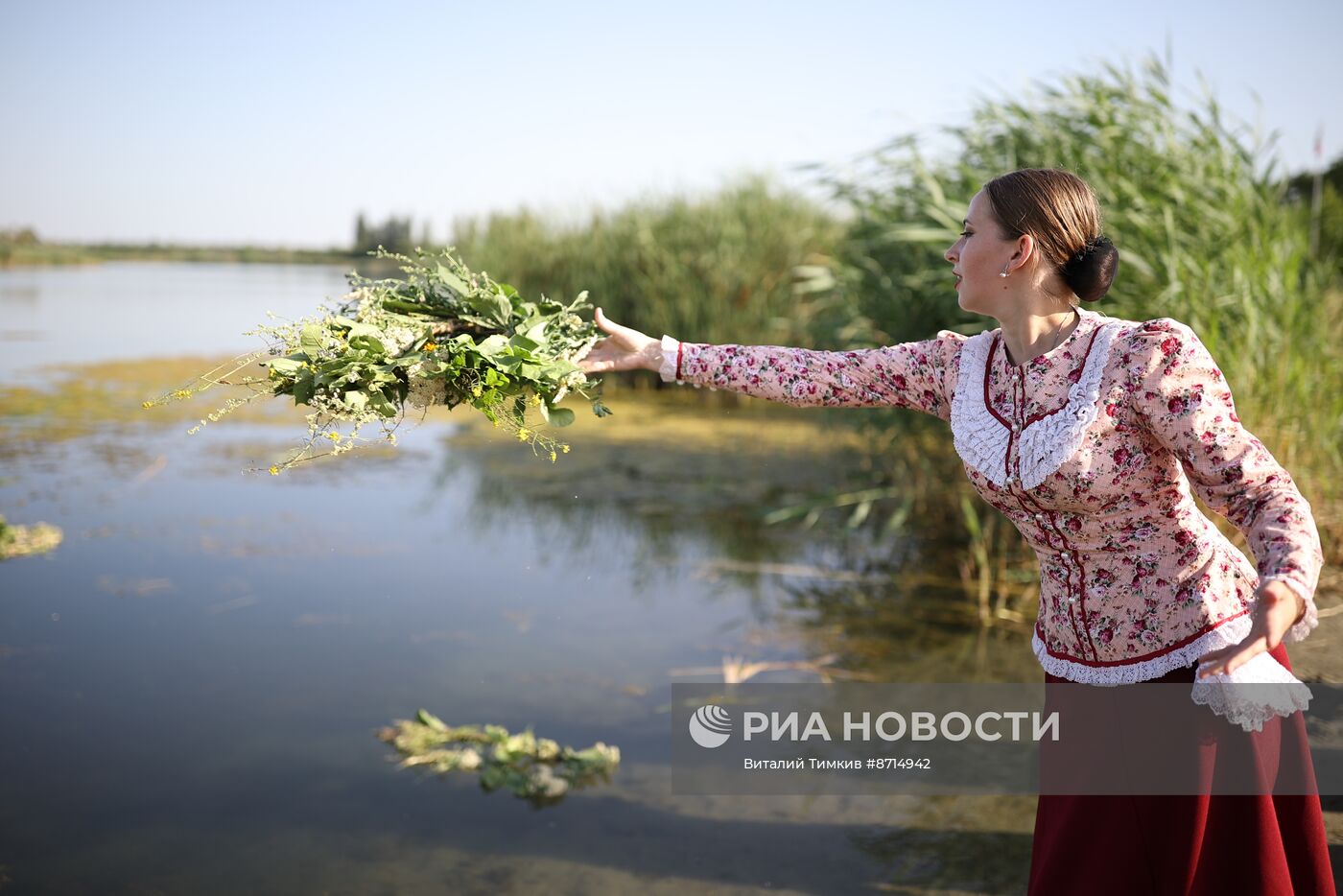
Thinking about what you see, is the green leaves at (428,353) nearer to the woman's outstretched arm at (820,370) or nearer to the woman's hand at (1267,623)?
the woman's outstretched arm at (820,370)

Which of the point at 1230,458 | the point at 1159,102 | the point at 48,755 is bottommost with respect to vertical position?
the point at 48,755

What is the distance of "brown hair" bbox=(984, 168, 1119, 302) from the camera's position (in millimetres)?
2191

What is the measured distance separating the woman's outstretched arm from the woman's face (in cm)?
18

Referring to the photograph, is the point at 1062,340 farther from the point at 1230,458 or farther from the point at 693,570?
the point at 693,570

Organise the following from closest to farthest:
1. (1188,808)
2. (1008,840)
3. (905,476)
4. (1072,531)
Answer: (1188,808) → (1072,531) → (1008,840) → (905,476)

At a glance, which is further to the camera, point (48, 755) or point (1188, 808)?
point (48, 755)

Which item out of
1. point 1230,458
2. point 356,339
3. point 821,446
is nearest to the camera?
point 1230,458

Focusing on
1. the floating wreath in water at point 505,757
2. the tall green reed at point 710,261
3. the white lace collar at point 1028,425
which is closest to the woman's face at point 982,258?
the white lace collar at point 1028,425

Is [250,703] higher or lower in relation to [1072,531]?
lower

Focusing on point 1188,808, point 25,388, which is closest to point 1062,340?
point 1188,808

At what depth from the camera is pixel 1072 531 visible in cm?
219

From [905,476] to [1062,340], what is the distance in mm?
4352

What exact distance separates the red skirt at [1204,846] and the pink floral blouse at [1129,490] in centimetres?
13

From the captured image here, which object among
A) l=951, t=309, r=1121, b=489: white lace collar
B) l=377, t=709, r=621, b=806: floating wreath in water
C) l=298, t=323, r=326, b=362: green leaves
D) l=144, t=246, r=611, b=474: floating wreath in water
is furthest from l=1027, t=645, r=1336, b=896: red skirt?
l=377, t=709, r=621, b=806: floating wreath in water
